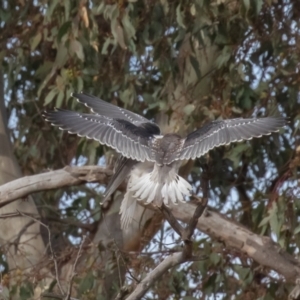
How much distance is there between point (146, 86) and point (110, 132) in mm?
1760

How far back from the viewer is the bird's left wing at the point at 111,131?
4160mm

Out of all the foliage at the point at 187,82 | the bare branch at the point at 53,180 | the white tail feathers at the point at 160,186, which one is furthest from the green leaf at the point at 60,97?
the white tail feathers at the point at 160,186

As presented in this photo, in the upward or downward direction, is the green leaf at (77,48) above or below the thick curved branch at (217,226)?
above

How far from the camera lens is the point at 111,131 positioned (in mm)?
4258

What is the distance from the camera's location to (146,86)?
5980 mm

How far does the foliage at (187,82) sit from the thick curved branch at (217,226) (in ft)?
0.33

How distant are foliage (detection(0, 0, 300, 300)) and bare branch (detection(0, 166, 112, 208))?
1.47ft

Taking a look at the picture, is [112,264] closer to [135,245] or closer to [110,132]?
[135,245]

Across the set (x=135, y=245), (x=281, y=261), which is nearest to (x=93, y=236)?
(x=135, y=245)

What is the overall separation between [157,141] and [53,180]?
0.71 metres

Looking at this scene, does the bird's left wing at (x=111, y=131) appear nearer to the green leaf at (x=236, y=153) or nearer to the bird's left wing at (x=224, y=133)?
the bird's left wing at (x=224, y=133)

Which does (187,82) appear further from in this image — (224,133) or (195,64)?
(224,133)

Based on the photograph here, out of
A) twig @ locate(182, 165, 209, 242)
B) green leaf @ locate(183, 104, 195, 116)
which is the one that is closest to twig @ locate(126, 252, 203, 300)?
twig @ locate(182, 165, 209, 242)

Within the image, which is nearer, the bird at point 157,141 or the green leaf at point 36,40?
the bird at point 157,141
